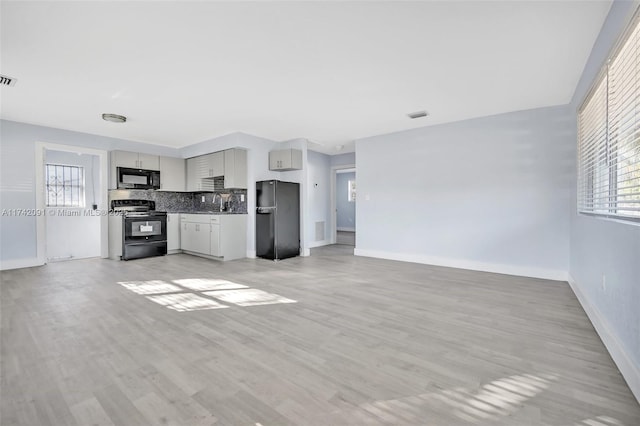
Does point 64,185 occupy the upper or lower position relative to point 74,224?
upper

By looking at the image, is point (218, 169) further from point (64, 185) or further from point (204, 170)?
point (64, 185)

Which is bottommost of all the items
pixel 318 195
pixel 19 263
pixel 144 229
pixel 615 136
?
pixel 19 263

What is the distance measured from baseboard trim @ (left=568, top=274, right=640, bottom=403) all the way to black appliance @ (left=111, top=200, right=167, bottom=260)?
6.54m

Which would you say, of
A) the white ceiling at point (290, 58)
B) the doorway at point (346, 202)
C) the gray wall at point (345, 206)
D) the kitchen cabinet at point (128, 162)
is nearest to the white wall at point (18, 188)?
the white ceiling at point (290, 58)

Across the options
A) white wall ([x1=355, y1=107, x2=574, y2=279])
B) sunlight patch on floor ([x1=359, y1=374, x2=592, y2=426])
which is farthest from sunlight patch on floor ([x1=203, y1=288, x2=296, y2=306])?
white wall ([x1=355, y1=107, x2=574, y2=279])

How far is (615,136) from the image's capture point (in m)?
2.05

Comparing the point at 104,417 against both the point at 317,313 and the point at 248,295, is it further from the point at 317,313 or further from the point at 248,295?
the point at 248,295

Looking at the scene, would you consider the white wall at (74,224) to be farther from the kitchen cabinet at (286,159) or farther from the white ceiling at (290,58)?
the kitchen cabinet at (286,159)

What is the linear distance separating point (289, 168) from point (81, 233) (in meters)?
5.15

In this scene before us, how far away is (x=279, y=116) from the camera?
4418 millimetres

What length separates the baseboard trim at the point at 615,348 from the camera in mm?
1519

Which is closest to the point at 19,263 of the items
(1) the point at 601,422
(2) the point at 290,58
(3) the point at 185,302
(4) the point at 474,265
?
(3) the point at 185,302

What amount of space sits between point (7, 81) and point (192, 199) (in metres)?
4.03

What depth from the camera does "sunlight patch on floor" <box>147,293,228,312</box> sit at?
2.82m
